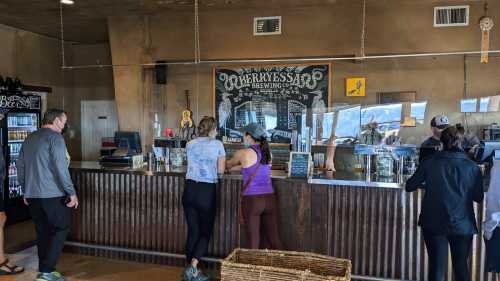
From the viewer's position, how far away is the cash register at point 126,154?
4.61 metres

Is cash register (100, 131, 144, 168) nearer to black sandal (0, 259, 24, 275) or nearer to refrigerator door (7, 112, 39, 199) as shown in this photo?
black sandal (0, 259, 24, 275)

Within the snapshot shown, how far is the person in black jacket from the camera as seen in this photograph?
2729 millimetres

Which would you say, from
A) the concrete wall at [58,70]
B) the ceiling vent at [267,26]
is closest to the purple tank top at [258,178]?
the ceiling vent at [267,26]

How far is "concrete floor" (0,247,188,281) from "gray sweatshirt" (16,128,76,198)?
890 millimetres

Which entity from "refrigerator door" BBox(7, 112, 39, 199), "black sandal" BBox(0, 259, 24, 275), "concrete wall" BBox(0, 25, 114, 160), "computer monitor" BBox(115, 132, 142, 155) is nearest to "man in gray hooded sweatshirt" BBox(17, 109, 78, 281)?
"black sandal" BBox(0, 259, 24, 275)

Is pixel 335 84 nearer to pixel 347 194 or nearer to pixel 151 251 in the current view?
pixel 347 194

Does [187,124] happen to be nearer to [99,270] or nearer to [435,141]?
[99,270]

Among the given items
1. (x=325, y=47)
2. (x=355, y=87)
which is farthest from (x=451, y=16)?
(x=325, y=47)

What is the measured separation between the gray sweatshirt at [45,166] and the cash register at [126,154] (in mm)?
1023

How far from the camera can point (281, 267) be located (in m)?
2.46

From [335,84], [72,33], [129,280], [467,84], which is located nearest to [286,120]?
[335,84]

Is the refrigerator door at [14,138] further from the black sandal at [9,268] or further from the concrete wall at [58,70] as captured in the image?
the black sandal at [9,268]

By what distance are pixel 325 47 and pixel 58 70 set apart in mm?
4841

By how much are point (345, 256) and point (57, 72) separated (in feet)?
20.5
